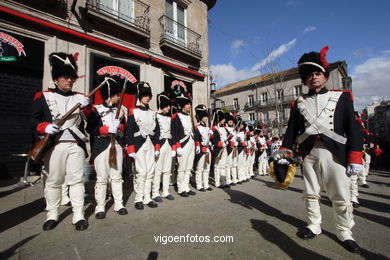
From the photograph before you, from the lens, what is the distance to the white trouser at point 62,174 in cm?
284

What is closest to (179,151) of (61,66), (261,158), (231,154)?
(231,154)

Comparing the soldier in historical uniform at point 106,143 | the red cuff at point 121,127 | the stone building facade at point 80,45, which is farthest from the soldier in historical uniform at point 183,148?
the stone building facade at point 80,45

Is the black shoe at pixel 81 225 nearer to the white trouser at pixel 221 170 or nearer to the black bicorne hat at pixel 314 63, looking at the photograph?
the white trouser at pixel 221 170

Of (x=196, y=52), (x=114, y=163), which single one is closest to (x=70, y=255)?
(x=114, y=163)

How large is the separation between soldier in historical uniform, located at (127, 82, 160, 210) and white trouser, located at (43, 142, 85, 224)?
3.27 ft

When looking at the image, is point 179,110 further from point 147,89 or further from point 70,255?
point 70,255

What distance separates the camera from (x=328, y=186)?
250 cm

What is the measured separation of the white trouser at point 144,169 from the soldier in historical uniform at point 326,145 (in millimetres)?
2820

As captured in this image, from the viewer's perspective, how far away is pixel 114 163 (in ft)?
11.1

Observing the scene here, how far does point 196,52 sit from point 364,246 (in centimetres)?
1058

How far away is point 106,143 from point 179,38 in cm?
901

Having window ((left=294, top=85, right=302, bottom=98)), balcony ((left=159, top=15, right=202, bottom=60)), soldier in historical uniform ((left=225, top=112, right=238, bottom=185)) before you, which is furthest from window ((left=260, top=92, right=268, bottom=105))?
soldier in historical uniform ((left=225, top=112, right=238, bottom=185))

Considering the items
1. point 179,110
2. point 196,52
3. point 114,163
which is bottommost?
point 114,163

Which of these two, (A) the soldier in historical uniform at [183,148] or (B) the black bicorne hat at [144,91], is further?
(A) the soldier in historical uniform at [183,148]
